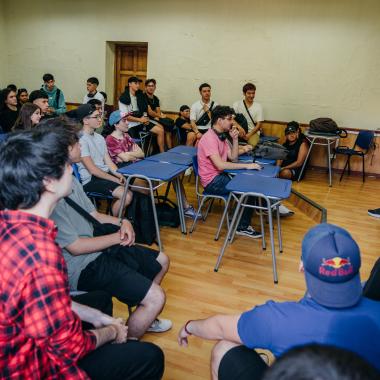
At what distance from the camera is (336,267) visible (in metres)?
0.92

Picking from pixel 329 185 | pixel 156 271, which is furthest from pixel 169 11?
pixel 156 271

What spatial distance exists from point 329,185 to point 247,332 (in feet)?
16.2

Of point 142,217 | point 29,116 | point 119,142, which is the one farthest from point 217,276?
point 29,116

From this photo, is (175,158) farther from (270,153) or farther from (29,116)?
(29,116)

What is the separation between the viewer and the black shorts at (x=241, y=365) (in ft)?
3.38

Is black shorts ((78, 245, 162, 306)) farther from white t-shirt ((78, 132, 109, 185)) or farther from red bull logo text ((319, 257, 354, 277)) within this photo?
white t-shirt ((78, 132, 109, 185))

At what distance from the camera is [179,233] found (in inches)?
130

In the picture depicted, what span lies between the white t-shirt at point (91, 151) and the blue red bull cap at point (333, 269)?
234cm

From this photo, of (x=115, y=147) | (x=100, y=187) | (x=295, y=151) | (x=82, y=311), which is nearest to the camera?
(x=82, y=311)

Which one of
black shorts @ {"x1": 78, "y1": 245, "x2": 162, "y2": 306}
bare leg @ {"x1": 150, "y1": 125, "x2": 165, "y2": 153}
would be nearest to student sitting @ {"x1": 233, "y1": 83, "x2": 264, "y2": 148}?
bare leg @ {"x1": 150, "y1": 125, "x2": 165, "y2": 153}

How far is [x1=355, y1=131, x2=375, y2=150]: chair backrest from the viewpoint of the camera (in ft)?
19.0

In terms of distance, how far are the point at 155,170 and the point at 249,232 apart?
43.2 inches

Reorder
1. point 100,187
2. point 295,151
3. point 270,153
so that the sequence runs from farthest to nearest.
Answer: point 295,151 < point 270,153 < point 100,187

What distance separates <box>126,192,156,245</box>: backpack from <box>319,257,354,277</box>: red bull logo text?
2180 mm
